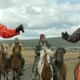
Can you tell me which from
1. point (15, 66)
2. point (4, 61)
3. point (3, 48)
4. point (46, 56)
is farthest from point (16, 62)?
point (46, 56)

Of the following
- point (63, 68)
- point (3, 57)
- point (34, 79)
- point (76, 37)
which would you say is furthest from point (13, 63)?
point (76, 37)

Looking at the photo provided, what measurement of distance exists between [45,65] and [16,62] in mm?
6942

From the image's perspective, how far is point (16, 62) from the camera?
23969mm

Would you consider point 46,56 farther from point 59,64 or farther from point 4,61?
point 4,61

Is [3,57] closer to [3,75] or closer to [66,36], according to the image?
[3,75]

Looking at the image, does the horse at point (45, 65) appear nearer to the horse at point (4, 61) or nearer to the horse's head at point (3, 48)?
the horse's head at point (3, 48)

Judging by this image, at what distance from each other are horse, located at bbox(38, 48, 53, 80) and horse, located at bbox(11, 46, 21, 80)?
574 centimetres

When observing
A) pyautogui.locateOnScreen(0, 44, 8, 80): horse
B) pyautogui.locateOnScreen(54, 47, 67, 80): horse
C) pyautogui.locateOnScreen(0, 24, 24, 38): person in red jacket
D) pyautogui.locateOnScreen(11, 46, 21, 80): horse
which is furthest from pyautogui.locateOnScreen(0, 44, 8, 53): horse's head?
pyautogui.locateOnScreen(0, 24, 24, 38): person in red jacket

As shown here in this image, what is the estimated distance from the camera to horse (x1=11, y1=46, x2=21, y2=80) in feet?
78.1

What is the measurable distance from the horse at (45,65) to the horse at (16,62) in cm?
574

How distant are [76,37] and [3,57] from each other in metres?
15.4

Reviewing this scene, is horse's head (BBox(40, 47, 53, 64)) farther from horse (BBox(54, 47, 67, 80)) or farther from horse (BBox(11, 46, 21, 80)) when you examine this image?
horse (BBox(11, 46, 21, 80))

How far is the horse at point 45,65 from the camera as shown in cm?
1677

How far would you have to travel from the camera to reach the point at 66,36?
877cm
